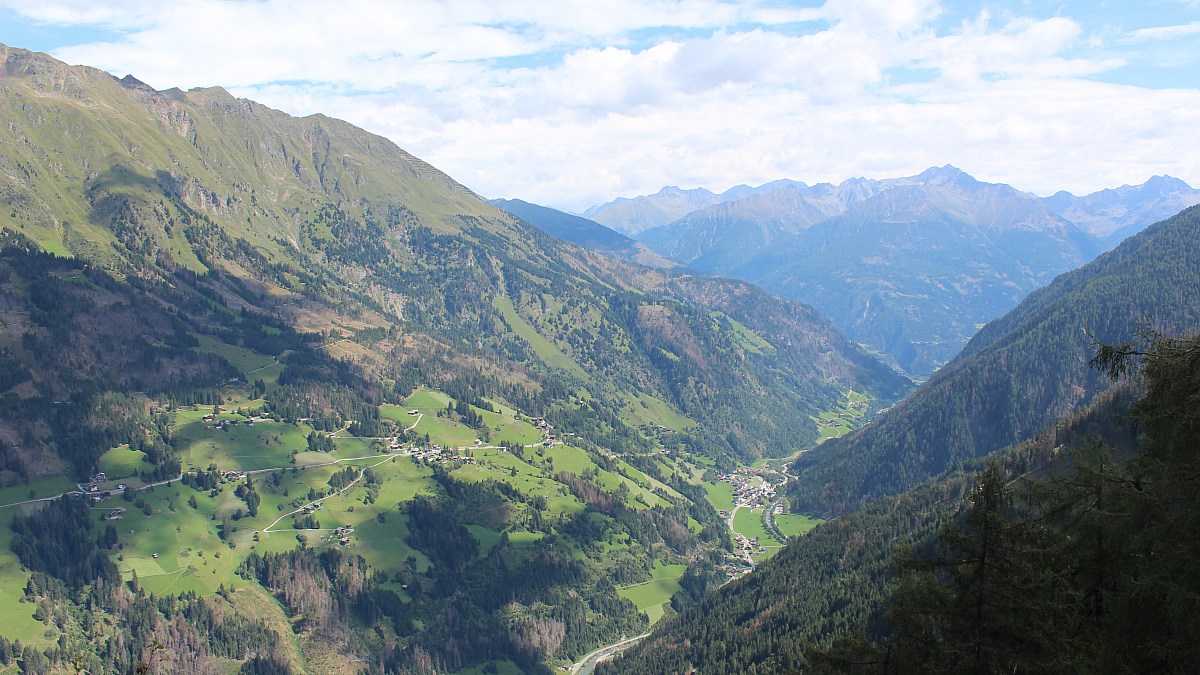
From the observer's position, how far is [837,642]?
115ft

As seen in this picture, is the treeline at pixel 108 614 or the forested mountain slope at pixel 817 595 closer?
the forested mountain slope at pixel 817 595

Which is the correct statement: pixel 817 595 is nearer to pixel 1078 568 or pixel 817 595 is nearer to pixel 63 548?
pixel 1078 568

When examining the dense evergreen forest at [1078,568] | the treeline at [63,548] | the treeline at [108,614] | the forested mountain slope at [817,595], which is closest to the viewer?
the dense evergreen forest at [1078,568]

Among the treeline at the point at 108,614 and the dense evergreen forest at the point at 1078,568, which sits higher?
the dense evergreen forest at the point at 1078,568

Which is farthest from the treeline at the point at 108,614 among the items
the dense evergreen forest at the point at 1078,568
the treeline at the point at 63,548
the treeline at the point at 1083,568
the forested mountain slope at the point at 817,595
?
the treeline at the point at 1083,568

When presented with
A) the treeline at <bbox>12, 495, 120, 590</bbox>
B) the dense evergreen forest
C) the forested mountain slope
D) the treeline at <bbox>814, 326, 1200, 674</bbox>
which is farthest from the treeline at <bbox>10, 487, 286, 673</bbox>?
the treeline at <bbox>814, 326, 1200, 674</bbox>

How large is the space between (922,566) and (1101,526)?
6895mm

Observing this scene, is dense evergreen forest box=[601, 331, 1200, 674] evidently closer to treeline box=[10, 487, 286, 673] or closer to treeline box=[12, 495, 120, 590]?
treeline box=[10, 487, 286, 673]

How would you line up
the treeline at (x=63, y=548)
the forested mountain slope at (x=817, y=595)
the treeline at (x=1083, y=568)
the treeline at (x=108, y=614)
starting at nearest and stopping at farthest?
the treeline at (x=1083, y=568) < the forested mountain slope at (x=817, y=595) < the treeline at (x=108, y=614) < the treeline at (x=63, y=548)

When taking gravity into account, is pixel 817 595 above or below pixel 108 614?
above

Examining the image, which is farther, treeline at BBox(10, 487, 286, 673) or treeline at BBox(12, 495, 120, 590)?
treeline at BBox(12, 495, 120, 590)

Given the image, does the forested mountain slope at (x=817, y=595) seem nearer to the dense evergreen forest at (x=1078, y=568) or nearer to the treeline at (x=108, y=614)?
the treeline at (x=108, y=614)

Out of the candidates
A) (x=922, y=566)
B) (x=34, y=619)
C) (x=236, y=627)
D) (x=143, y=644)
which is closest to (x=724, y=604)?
(x=236, y=627)

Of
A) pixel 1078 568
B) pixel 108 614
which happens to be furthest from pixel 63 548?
pixel 1078 568
